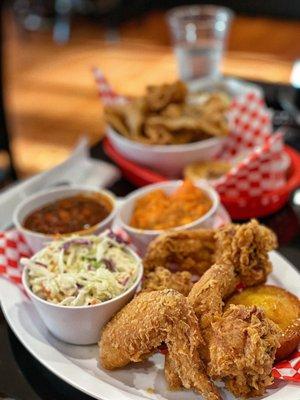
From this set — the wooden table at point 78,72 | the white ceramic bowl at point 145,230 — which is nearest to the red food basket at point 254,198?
the white ceramic bowl at point 145,230

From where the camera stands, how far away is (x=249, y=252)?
1330mm

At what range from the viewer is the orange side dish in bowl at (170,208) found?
1585 millimetres

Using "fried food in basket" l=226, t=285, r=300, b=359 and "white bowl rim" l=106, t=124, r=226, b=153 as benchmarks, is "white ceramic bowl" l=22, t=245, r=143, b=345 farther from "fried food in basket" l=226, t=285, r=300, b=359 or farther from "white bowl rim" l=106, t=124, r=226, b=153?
"white bowl rim" l=106, t=124, r=226, b=153

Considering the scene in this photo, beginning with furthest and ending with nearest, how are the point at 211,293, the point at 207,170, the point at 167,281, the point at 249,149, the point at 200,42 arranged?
the point at 200,42
the point at 249,149
the point at 207,170
the point at 167,281
the point at 211,293

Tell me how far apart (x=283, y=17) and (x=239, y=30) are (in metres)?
0.54

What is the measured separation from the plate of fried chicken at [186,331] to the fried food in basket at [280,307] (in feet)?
0.05

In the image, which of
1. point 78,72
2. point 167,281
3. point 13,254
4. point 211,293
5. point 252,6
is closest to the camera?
point 211,293

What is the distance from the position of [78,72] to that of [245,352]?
5.00 metres

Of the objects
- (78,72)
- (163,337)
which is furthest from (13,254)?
(78,72)

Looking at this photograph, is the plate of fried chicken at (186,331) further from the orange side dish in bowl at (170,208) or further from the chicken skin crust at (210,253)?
the orange side dish in bowl at (170,208)

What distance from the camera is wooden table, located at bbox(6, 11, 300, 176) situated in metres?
4.55

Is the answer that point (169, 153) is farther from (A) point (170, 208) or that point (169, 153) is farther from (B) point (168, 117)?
(A) point (170, 208)

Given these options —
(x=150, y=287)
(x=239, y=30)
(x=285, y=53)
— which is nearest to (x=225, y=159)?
(x=150, y=287)

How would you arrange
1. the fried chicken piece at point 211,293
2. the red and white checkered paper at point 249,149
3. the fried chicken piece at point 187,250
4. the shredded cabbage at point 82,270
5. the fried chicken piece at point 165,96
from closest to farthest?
the fried chicken piece at point 211,293 → the shredded cabbage at point 82,270 → the fried chicken piece at point 187,250 → the red and white checkered paper at point 249,149 → the fried chicken piece at point 165,96
